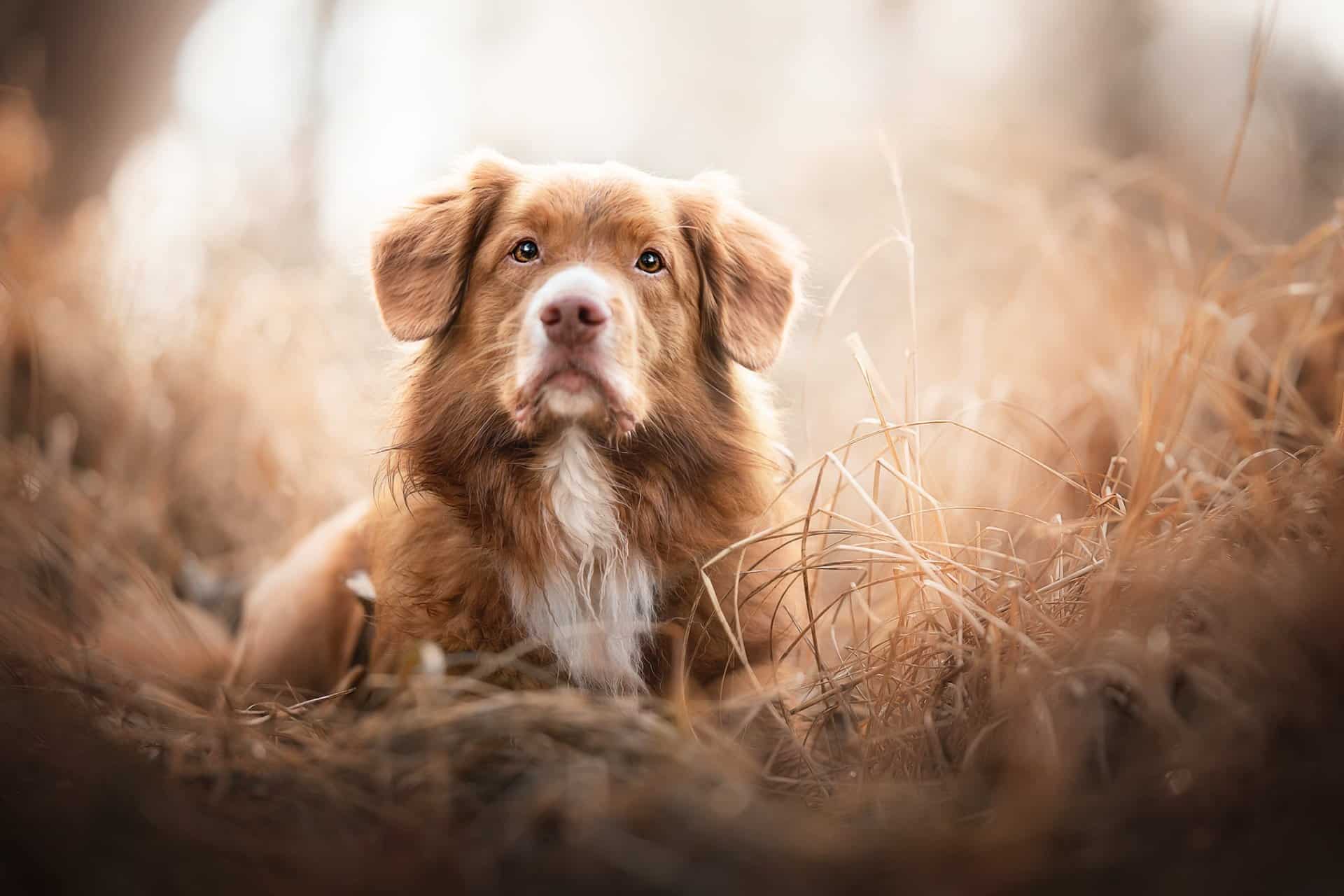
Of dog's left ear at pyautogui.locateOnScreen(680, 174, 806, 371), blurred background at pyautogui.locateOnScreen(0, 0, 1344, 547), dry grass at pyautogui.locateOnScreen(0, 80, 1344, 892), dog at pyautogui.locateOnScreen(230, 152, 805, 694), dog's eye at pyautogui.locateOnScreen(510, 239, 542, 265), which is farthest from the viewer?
blurred background at pyautogui.locateOnScreen(0, 0, 1344, 547)

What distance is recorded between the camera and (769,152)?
26.5 feet

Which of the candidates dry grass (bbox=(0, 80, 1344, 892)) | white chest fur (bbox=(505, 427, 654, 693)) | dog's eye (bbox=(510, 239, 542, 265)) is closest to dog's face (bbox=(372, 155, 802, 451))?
dog's eye (bbox=(510, 239, 542, 265))

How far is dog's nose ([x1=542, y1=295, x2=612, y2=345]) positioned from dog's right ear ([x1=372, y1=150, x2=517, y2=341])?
56 centimetres

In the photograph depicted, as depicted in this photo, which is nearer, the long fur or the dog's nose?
the dog's nose

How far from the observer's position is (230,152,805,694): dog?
2418 mm

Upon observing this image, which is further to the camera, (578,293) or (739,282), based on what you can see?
(739,282)

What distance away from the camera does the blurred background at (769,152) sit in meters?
4.76

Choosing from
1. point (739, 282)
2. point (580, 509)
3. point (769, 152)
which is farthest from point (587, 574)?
point (769, 152)

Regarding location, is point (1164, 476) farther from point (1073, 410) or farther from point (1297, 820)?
point (1297, 820)

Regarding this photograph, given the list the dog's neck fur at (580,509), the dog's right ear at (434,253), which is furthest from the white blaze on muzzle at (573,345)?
the dog's right ear at (434,253)

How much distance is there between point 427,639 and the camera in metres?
2.37

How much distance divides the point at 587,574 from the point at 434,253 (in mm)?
1124

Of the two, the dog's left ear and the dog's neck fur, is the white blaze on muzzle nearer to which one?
the dog's neck fur

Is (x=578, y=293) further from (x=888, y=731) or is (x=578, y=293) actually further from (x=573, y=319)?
(x=888, y=731)
